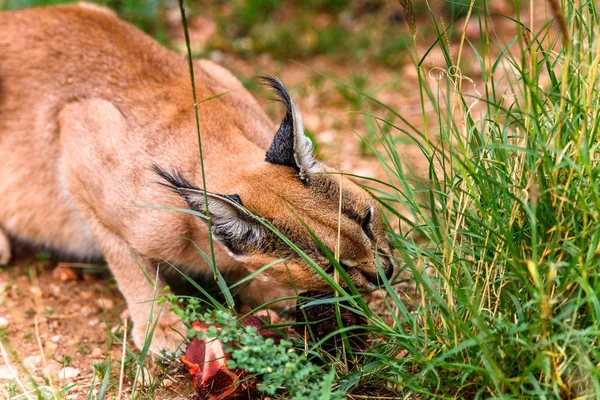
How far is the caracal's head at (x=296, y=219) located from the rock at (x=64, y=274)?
5.84 feet

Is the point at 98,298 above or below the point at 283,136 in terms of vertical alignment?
below

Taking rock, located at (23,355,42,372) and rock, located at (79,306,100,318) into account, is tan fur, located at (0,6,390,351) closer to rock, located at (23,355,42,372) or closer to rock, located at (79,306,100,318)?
rock, located at (79,306,100,318)

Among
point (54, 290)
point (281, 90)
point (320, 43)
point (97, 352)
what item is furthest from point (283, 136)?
point (320, 43)

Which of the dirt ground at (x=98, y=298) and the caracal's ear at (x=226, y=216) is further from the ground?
the caracal's ear at (x=226, y=216)

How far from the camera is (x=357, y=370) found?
10.4ft

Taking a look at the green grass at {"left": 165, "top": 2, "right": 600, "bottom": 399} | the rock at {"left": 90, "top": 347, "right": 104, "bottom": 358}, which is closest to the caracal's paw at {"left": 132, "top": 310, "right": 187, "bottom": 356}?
the rock at {"left": 90, "top": 347, "right": 104, "bottom": 358}

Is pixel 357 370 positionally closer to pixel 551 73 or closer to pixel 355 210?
pixel 355 210

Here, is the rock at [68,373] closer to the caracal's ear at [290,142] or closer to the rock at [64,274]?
the rock at [64,274]

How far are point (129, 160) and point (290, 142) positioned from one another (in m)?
1.21

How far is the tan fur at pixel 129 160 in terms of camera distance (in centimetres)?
351

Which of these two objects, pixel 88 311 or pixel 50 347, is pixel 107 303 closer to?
pixel 88 311

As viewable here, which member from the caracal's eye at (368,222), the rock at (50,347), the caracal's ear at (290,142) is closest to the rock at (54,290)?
the rock at (50,347)

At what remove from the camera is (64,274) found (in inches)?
189

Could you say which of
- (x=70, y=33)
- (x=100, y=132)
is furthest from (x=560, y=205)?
(x=70, y=33)
